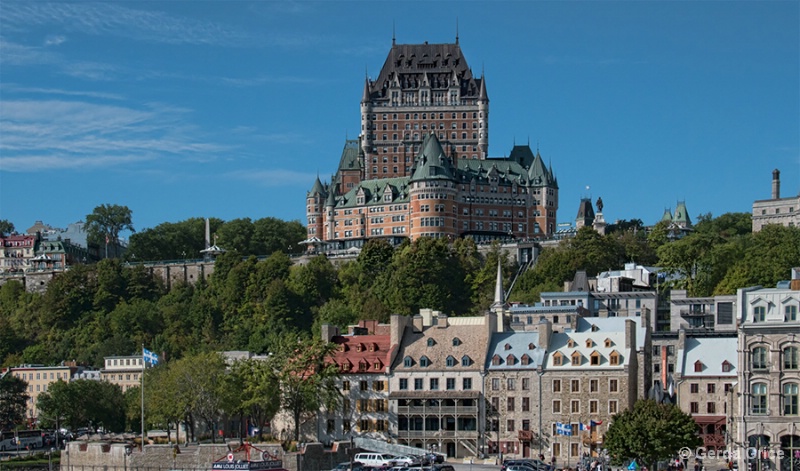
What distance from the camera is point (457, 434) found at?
12100cm

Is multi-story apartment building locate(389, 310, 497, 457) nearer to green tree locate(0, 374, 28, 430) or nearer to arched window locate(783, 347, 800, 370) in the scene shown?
arched window locate(783, 347, 800, 370)

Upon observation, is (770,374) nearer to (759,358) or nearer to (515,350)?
(759,358)

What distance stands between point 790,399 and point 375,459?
28.0 meters

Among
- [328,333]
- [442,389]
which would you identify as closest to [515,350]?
[442,389]

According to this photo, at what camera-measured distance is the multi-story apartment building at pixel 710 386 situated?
11650 centimetres

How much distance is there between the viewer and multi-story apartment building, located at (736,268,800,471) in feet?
341

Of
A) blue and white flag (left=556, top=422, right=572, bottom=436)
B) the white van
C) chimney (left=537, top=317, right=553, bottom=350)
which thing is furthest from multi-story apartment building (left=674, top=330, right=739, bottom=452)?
the white van

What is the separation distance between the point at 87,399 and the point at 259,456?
63.0m

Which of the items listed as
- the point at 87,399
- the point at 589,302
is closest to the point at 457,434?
the point at 589,302

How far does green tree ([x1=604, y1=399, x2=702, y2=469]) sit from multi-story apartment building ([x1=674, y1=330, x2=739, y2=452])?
42.5 feet

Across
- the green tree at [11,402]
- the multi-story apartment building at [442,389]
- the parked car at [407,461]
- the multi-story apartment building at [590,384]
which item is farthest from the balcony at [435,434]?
the green tree at [11,402]

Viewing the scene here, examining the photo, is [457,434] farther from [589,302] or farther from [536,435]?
[589,302]

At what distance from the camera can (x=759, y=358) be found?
347 ft

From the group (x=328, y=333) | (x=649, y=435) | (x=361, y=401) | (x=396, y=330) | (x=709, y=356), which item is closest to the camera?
(x=649, y=435)
